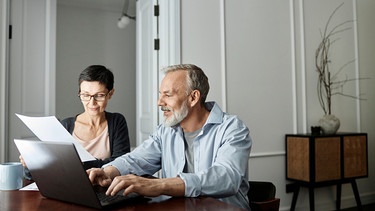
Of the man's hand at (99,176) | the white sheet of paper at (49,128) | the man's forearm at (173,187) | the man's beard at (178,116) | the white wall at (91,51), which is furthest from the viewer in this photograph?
the white wall at (91,51)

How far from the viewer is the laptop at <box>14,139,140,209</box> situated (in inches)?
35.8

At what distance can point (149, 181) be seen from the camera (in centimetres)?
104

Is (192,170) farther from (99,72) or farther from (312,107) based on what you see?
(312,107)

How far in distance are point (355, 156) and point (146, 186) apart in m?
2.85

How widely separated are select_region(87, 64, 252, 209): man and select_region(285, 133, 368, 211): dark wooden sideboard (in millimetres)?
1706

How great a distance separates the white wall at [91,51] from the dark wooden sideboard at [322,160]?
2745 millimetres

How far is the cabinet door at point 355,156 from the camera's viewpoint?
3.18 metres

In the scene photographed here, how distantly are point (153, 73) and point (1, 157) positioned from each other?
137cm

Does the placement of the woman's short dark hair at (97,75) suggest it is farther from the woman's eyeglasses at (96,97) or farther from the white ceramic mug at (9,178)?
the white ceramic mug at (9,178)

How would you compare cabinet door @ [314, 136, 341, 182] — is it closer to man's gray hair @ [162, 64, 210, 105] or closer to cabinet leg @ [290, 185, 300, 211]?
cabinet leg @ [290, 185, 300, 211]

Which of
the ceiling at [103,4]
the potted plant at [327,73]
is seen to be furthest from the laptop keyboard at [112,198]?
the ceiling at [103,4]

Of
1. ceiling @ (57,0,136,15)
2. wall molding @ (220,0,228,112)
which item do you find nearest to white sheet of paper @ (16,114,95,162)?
wall molding @ (220,0,228,112)

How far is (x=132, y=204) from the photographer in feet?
3.24

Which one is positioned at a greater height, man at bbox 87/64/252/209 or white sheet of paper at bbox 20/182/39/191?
man at bbox 87/64/252/209
